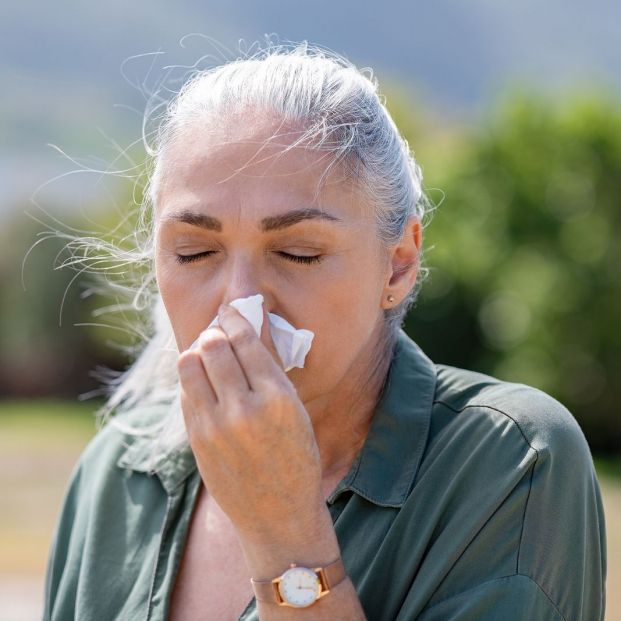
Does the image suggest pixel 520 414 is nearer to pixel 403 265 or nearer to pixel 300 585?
pixel 403 265

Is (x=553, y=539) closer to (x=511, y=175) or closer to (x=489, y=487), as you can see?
(x=489, y=487)

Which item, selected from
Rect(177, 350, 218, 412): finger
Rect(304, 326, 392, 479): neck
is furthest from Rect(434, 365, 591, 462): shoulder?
Rect(177, 350, 218, 412): finger

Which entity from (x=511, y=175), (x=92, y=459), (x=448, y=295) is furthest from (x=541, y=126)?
(x=92, y=459)

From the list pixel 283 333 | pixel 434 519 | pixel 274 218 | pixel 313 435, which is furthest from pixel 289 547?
pixel 274 218

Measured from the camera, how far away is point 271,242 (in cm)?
226

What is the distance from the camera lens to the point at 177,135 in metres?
2.48

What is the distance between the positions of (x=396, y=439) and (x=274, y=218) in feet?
2.18

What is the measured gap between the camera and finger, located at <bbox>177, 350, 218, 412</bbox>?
2035 millimetres

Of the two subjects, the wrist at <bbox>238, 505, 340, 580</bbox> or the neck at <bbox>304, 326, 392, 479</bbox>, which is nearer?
the wrist at <bbox>238, 505, 340, 580</bbox>

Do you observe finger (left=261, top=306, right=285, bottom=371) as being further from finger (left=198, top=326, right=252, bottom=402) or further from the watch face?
the watch face

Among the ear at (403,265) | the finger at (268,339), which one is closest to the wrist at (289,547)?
the finger at (268,339)

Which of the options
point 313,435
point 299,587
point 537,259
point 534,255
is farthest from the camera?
point 534,255

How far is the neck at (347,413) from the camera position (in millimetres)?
2568

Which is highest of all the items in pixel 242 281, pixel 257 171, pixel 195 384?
pixel 257 171
